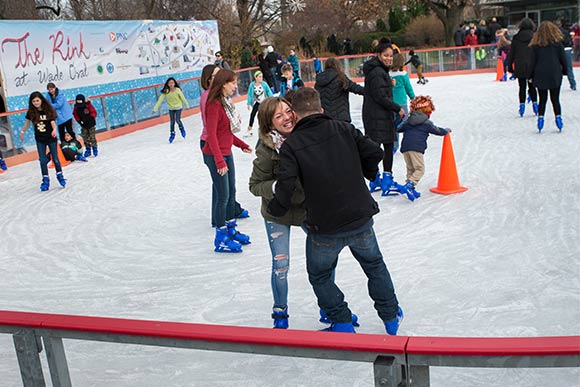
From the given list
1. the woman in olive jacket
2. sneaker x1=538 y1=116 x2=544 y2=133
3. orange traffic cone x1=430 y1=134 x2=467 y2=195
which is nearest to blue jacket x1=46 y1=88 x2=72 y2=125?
orange traffic cone x1=430 y1=134 x2=467 y2=195

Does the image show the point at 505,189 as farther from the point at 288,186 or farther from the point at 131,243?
the point at 288,186

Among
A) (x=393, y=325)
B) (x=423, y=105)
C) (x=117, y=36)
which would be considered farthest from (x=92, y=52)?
(x=393, y=325)

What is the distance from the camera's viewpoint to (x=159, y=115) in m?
15.9

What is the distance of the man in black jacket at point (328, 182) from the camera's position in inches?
121

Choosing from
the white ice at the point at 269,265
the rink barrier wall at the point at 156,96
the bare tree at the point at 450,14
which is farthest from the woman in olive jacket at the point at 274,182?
the bare tree at the point at 450,14

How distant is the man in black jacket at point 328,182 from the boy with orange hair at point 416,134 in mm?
3308

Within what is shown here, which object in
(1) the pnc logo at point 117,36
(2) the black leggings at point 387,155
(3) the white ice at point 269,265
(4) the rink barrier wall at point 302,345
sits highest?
A: (1) the pnc logo at point 117,36

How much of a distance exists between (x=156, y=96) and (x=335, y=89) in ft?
31.4

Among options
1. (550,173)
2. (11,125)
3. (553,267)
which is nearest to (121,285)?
(553,267)

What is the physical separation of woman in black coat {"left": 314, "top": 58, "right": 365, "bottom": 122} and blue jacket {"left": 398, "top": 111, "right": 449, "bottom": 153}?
2.37ft

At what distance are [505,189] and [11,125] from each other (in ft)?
27.0

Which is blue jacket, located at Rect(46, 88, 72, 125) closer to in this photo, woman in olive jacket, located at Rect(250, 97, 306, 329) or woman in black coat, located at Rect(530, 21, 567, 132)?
woman in black coat, located at Rect(530, 21, 567, 132)

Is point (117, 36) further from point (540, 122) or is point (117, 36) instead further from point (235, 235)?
point (235, 235)

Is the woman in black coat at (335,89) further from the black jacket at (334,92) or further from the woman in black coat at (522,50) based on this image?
the woman in black coat at (522,50)
